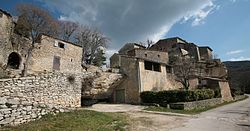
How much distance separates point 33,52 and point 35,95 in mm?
10809

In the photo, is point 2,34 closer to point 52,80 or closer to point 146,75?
point 52,80

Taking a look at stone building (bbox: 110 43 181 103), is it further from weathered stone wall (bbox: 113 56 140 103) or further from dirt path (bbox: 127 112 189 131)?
dirt path (bbox: 127 112 189 131)

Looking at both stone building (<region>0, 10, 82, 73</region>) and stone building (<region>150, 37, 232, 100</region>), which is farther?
stone building (<region>150, 37, 232, 100</region>)

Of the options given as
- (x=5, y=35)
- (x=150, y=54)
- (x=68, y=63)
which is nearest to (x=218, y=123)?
(x=68, y=63)

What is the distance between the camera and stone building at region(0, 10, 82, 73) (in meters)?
19.8

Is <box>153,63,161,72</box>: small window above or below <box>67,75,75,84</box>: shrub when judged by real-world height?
above

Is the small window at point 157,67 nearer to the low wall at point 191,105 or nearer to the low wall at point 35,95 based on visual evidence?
the low wall at point 191,105

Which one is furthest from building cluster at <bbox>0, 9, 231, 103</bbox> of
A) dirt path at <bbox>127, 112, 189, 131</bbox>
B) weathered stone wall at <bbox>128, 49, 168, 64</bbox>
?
weathered stone wall at <bbox>128, 49, 168, 64</bbox>

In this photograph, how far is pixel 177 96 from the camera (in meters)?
18.0

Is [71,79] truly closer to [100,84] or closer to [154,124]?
[100,84]

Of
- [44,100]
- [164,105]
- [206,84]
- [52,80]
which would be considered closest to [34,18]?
[52,80]

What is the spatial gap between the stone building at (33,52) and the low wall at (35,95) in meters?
6.37

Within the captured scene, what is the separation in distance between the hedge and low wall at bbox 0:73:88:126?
7.86 metres

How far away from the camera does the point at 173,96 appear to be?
18203 millimetres
